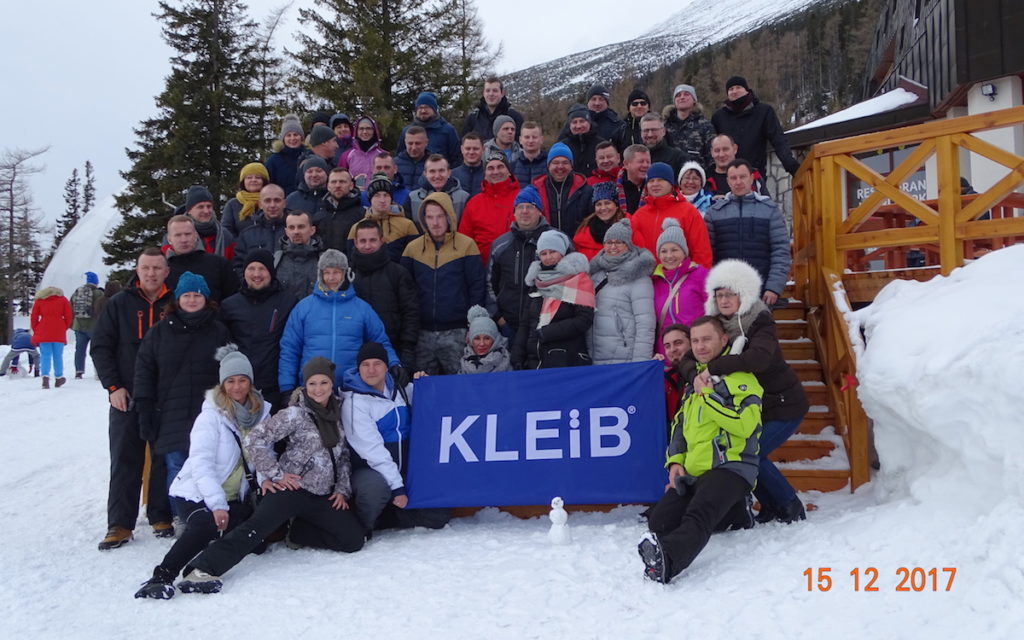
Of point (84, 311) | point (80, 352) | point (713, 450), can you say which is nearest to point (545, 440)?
point (713, 450)

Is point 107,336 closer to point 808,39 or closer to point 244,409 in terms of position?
point 244,409

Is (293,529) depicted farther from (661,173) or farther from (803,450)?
(661,173)

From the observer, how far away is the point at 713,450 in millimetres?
4168

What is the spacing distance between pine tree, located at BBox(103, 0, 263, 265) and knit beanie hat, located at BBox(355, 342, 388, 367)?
18421mm

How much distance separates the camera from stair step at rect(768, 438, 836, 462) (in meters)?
5.32

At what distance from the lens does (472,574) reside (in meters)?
4.06

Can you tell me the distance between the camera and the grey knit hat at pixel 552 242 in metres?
5.32

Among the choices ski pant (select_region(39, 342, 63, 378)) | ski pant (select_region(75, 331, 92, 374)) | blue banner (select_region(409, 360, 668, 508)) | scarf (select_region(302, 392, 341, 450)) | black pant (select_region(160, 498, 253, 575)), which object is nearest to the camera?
black pant (select_region(160, 498, 253, 575))

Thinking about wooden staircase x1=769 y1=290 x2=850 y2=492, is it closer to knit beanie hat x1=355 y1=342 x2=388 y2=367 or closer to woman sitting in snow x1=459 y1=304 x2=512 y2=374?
woman sitting in snow x1=459 y1=304 x2=512 y2=374

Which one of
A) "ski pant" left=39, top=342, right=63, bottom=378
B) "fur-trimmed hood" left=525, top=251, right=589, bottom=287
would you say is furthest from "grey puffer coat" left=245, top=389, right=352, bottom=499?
"ski pant" left=39, top=342, right=63, bottom=378

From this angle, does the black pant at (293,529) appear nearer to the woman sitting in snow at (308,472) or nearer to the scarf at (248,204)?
the woman sitting in snow at (308,472)

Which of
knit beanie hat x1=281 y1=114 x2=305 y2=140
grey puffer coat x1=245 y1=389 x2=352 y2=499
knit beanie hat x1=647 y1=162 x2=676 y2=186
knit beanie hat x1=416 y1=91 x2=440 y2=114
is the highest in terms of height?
knit beanie hat x1=416 y1=91 x2=440 y2=114

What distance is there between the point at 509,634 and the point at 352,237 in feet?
11.8

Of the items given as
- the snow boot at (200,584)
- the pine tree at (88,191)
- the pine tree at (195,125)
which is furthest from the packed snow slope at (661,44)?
the snow boot at (200,584)
